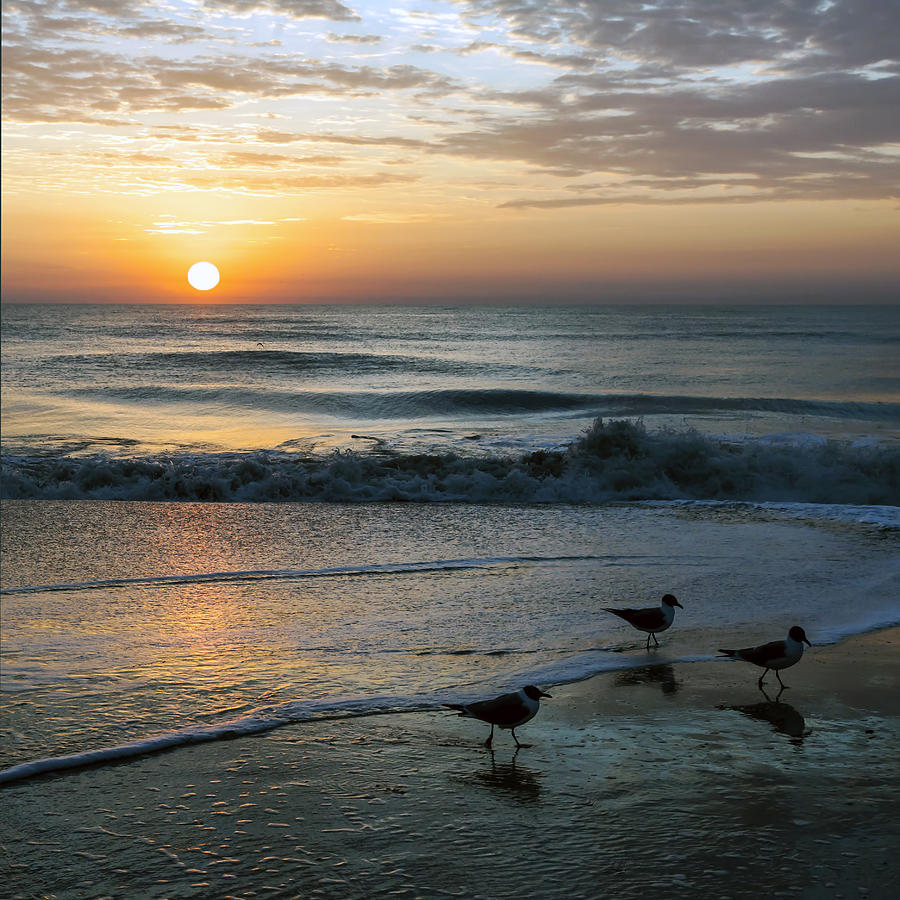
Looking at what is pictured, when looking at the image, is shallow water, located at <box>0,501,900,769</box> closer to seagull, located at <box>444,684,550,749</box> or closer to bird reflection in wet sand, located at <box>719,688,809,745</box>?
seagull, located at <box>444,684,550,749</box>

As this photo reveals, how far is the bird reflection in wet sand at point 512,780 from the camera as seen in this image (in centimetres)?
448

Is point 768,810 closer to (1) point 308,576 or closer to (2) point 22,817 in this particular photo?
(2) point 22,817

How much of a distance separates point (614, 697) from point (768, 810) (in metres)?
1.64

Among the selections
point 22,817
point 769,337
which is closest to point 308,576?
point 22,817

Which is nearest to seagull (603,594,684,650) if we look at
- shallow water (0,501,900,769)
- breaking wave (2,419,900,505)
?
shallow water (0,501,900,769)

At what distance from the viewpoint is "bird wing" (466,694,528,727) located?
4895 millimetres

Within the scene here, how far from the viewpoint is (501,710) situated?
16.2 ft

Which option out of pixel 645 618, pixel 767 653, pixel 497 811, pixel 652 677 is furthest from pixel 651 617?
pixel 497 811

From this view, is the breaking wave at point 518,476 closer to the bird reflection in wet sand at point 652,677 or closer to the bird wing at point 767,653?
the bird reflection in wet sand at point 652,677

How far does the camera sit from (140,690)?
5.91 metres

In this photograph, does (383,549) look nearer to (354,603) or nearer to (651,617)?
(354,603)

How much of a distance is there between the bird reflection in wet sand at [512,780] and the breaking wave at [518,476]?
996cm

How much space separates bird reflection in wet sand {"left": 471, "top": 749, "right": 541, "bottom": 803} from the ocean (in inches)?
37.3

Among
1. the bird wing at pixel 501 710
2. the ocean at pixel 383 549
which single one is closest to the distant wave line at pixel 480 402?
the ocean at pixel 383 549
